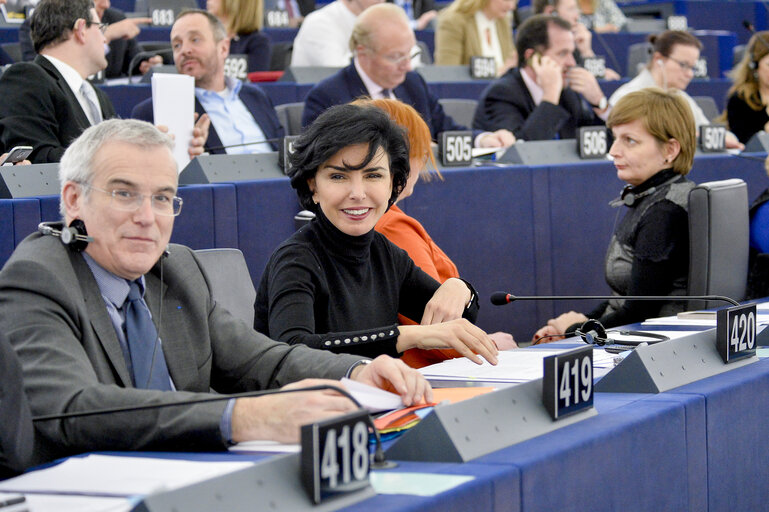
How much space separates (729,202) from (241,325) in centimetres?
158

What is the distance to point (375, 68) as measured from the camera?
173 inches

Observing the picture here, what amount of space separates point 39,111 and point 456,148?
57.4 inches

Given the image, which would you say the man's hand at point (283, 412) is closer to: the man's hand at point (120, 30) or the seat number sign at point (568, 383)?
the seat number sign at point (568, 383)

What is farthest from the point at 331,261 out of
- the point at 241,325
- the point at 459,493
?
the point at 459,493

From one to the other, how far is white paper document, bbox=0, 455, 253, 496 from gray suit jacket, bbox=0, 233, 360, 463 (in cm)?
6

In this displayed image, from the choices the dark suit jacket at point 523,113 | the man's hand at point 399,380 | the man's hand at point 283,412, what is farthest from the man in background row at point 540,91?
the man's hand at point 283,412

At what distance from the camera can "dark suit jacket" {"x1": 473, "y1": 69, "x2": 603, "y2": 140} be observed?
4.91 m

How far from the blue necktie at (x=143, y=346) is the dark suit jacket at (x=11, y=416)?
331mm

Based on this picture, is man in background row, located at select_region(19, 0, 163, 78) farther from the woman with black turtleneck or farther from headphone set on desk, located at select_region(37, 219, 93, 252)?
headphone set on desk, located at select_region(37, 219, 93, 252)

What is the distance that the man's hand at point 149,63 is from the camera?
536cm

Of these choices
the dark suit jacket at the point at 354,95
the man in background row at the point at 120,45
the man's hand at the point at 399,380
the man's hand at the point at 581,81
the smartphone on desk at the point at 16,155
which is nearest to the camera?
the man's hand at the point at 399,380

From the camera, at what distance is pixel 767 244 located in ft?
10.7

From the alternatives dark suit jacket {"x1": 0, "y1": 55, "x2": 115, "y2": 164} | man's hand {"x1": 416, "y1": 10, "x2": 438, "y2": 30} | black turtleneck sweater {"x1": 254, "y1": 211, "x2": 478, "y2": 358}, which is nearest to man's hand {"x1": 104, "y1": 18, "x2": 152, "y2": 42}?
dark suit jacket {"x1": 0, "y1": 55, "x2": 115, "y2": 164}

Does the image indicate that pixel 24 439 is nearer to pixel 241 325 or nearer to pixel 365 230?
pixel 241 325
